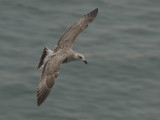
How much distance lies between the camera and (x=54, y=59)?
58.2ft

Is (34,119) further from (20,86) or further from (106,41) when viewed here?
(106,41)

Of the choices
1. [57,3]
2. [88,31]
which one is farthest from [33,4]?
[88,31]

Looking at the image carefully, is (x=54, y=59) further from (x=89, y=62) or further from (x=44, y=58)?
(x=89, y=62)

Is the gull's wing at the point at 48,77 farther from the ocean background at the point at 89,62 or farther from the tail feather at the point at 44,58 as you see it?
the ocean background at the point at 89,62

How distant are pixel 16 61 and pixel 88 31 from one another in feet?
11.9

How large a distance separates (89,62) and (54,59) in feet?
25.5

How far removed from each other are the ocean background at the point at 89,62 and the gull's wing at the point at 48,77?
5856 millimetres

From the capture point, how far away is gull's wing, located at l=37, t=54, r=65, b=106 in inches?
672

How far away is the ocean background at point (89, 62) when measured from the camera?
77.7ft

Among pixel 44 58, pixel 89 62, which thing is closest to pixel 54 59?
pixel 44 58

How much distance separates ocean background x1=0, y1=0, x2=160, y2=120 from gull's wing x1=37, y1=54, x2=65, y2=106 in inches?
231

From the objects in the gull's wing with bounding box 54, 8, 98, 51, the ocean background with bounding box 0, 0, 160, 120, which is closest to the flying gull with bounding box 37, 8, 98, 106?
the gull's wing with bounding box 54, 8, 98, 51

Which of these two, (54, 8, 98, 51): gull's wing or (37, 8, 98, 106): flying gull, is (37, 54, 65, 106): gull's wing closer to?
(37, 8, 98, 106): flying gull

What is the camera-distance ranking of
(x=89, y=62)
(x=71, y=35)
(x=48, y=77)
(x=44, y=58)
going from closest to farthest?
(x=48, y=77) → (x=44, y=58) → (x=71, y=35) → (x=89, y=62)
